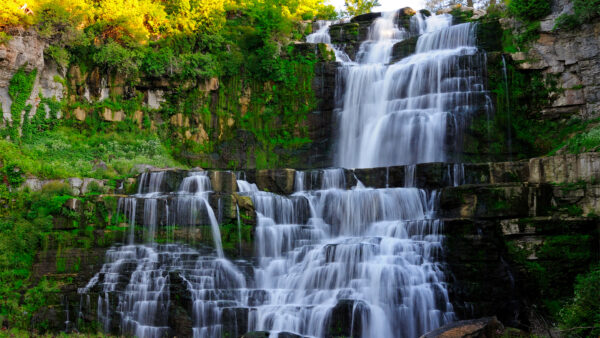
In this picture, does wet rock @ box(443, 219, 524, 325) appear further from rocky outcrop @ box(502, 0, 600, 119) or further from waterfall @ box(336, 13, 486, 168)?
rocky outcrop @ box(502, 0, 600, 119)

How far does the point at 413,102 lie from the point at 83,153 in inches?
581

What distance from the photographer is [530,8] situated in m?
22.2

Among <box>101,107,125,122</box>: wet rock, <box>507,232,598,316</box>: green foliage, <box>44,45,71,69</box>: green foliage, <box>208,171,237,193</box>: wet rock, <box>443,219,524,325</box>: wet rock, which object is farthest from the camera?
<box>101,107,125,122</box>: wet rock

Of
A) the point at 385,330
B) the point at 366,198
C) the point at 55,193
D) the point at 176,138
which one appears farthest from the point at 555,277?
the point at 176,138

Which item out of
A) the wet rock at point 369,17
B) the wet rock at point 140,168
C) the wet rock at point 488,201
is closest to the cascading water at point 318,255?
the wet rock at point 488,201

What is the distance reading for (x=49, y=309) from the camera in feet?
45.3

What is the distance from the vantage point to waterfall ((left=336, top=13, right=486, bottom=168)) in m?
21.0

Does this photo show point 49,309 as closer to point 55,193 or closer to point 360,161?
point 55,193

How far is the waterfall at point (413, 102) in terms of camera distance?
20953 mm

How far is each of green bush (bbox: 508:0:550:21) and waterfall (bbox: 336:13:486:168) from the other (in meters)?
2.41

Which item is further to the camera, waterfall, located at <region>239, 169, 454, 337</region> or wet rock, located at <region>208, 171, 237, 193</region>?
wet rock, located at <region>208, 171, 237, 193</region>

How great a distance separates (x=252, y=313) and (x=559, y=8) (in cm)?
1824

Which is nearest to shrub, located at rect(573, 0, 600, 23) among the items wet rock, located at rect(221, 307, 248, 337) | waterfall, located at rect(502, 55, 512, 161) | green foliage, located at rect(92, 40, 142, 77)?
waterfall, located at rect(502, 55, 512, 161)

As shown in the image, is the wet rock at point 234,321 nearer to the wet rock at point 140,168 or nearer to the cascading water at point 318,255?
the cascading water at point 318,255
